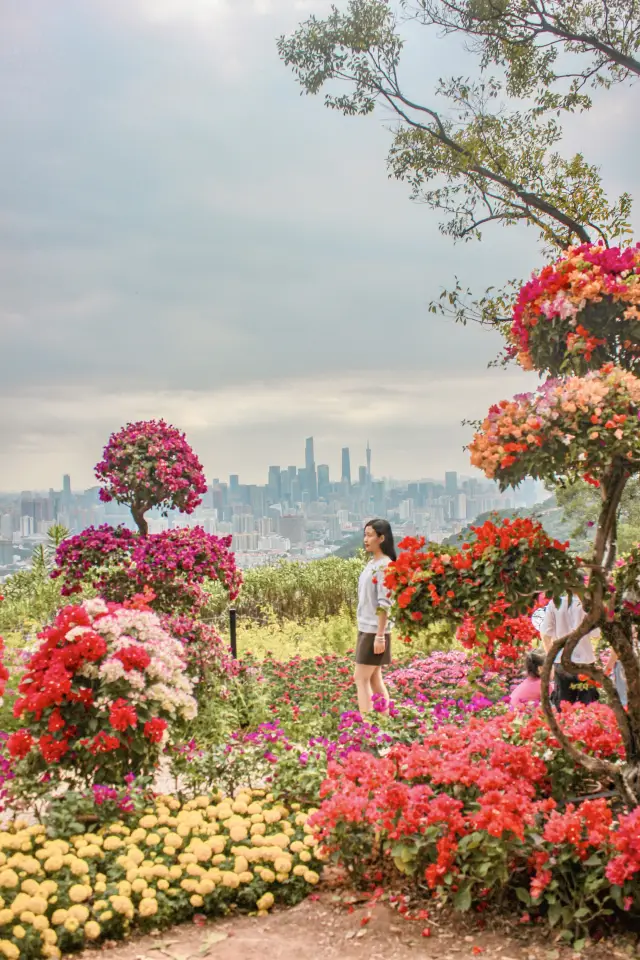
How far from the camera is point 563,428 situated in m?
2.80

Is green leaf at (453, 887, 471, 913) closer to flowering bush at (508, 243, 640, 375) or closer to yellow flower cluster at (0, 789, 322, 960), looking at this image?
yellow flower cluster at (0, 789, 322, 960)

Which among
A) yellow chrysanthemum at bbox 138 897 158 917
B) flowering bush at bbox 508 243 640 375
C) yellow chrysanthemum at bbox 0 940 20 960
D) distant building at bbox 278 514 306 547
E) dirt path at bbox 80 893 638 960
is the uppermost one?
flowering bush at bbox 508 243 640 375

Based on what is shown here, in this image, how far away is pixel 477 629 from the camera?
3000mm

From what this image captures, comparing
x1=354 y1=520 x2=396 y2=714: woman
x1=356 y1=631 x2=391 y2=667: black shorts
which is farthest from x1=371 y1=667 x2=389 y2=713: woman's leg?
x1=356 y1=631 x2=391 y2=667: black shorts

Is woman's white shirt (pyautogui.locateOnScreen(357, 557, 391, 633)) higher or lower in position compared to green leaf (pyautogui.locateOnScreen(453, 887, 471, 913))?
higher

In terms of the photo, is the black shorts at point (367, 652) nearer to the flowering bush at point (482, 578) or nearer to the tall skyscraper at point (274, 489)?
the flowering bush at point (482, 578)

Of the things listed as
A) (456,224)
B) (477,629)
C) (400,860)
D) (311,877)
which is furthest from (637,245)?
(456,224)

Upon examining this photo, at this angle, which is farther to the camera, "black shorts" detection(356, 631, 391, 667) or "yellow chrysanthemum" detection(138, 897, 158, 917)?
"black shorts" detection(356, 631, 391, 667)

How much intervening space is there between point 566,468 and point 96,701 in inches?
89.3

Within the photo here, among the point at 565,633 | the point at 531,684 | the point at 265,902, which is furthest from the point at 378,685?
the point at 265,902

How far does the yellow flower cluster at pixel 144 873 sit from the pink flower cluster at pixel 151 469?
9.15ft

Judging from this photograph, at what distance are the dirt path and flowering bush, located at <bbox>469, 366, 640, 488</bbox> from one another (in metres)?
1.53

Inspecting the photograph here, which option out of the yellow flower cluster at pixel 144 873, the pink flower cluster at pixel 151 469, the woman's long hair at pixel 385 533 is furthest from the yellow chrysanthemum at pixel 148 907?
the pink flower cluster at pixel 151 469

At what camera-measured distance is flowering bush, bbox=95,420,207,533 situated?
5.98 m
